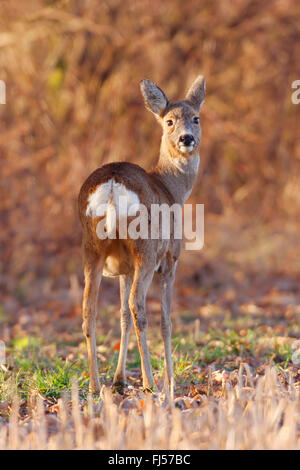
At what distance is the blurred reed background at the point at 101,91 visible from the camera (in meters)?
12.1

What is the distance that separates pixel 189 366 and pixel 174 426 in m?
2.14

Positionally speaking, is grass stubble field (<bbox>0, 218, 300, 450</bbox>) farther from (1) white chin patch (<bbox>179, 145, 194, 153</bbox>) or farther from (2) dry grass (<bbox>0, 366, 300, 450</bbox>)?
(1) white chin patch (<bbox>179, 145, 194, 153</bbox>)

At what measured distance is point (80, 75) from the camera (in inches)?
527

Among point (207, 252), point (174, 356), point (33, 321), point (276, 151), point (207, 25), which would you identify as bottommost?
point (174, 356)

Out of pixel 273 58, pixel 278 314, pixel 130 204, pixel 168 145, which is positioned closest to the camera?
pixel 130 204

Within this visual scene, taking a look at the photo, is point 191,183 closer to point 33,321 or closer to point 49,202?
point 33,321

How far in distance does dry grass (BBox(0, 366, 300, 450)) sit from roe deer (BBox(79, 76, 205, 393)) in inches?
25.7

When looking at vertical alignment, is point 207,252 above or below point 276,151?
below

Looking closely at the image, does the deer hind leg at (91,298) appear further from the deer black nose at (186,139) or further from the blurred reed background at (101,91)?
the blurred reed background at (101,91)

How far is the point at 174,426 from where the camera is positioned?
4250 mm

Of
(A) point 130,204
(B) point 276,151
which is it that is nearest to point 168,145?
(A) point 130,204

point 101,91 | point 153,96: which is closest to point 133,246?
point 153,96

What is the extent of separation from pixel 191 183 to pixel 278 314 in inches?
166

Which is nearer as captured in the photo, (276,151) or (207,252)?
(207,252)
